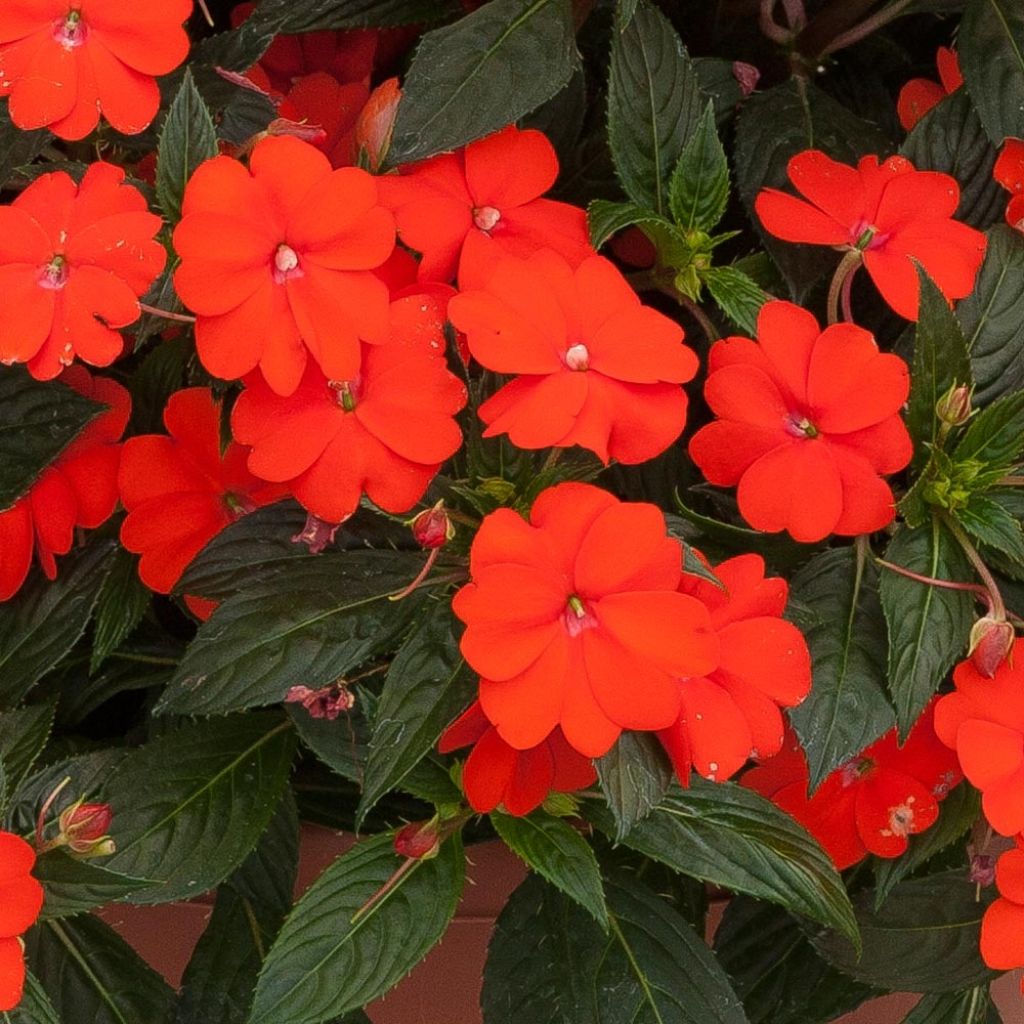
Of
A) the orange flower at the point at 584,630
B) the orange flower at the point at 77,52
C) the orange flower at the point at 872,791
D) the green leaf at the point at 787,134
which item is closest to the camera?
the orange flower at the point at 584,630

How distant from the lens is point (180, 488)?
0.79m

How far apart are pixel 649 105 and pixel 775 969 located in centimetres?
58

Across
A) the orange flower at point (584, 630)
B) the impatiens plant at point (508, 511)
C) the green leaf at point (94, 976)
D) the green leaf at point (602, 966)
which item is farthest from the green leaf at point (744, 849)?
the green leaf at point (94, 976)

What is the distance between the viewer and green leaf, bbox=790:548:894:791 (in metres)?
0.72

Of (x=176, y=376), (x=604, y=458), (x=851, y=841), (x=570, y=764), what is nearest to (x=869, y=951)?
(x=851, y=841)

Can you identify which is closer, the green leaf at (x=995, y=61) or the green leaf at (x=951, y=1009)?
the green leaf at (x=995, y=61)

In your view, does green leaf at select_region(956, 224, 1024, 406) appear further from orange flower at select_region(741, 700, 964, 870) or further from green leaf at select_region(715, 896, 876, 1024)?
green leaf at select_region(715, 896, 876, 1024)

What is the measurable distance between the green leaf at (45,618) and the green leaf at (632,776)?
36 cm

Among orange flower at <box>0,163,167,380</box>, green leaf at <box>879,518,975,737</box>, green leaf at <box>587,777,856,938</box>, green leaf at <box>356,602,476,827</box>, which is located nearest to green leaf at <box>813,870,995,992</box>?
green leaf at <box>587,777,856,938</box>

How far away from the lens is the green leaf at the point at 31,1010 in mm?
718

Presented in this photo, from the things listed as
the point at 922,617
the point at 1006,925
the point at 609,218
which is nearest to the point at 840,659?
the point at 922,617

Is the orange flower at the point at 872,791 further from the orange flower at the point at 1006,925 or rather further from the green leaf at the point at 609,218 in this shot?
the green leaf at the point at 609,218

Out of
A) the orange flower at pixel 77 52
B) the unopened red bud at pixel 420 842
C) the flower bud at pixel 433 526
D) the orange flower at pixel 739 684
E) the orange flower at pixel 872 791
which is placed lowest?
the orange flower at pixel 872 791

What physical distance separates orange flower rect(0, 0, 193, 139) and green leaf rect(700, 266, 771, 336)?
12.4 inches
